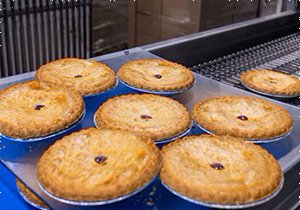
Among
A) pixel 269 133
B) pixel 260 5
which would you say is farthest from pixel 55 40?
pixel 260 5

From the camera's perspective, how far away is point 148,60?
6.58ft

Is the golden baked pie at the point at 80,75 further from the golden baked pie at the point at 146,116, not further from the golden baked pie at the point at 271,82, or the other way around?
the golden baked pie at the point at 271,82

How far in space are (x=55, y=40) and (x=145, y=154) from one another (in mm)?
2415

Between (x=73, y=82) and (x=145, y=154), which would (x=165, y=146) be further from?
(x=73, y=82)

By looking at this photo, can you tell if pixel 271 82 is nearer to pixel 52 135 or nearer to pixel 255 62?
pixel 255 62

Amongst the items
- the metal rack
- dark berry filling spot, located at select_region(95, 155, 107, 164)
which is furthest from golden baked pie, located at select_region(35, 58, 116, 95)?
the metal rack

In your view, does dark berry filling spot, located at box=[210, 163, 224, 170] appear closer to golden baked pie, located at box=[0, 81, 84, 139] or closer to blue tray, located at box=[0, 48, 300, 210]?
blue tray, located at box=[0, 48, 300, 210]

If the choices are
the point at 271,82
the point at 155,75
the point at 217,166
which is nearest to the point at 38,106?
the point at 155,75

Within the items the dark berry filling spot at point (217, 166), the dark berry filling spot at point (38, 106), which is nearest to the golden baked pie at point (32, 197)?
the dark berry filling spot at point (38, 106)

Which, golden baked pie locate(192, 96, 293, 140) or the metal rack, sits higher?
golden baked pie locate(192, 96, 293, 140)

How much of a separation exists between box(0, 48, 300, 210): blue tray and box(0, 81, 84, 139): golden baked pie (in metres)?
0.06

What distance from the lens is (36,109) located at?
1500 mm

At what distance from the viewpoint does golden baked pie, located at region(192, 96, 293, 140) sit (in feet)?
4.65

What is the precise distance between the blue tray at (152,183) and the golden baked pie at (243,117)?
0.18ft
